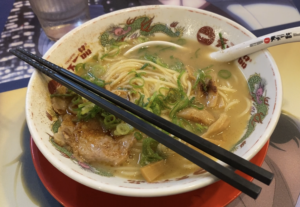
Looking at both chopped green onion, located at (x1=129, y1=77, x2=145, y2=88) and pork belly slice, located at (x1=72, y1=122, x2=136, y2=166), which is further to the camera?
chopped green onion, located at (x1=129, y1=77, x2=145, y2=88)

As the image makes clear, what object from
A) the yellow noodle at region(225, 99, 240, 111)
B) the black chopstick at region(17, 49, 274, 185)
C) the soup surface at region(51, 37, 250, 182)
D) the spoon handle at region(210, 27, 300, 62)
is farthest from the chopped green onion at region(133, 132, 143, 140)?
the spoon handle at region(210, 27, 300, 62)

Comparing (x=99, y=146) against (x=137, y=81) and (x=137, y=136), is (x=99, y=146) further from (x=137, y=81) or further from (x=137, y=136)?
(x=137, y=81)

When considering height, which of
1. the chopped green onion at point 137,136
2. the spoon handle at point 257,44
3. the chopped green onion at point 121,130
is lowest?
the chopped green onion at point 137,136

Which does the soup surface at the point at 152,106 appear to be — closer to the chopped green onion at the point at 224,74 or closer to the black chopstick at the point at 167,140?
the chopped green onion at the point at 224,74

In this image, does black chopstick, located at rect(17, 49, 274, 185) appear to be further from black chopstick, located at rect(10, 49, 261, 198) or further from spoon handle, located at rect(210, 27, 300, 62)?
spoon handle, located at rect(210, 27, 300, 62)

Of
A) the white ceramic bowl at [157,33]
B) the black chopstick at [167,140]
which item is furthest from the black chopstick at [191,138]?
the white ceramic bowl at [157,33]

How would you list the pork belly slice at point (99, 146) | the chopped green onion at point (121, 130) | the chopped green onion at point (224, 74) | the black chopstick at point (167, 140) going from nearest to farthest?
1. the black chopstick at point (167, 140)
2. the pork belly slice at point (99, 146)
3. the chopped green onion at point (121, 130)
4. the chopped green onion at point (224, 74)

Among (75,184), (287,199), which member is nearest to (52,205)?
(75,184)
